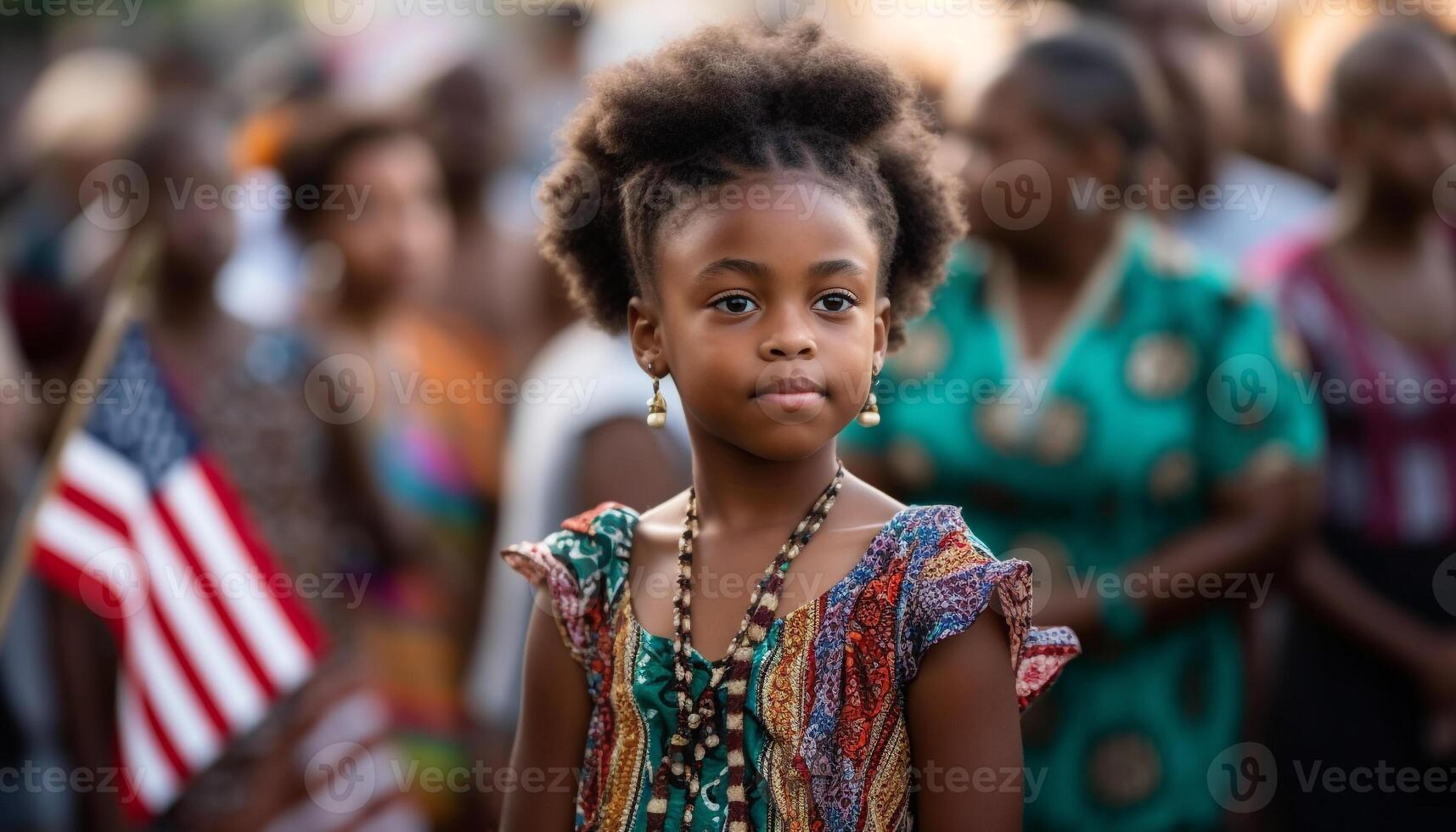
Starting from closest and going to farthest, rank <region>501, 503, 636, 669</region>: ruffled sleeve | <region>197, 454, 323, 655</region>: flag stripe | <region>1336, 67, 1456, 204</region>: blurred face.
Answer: <region>501, 503, 636, 669</region>: ruffled sleeve, <region>197, 454, 323, 655</region>: flag stripe, <region>1336, 67, 1456, 204</region>: blurred face

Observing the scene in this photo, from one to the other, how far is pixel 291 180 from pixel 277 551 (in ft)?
4.92

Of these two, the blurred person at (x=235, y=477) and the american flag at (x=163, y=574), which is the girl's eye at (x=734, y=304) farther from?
the blurred person at (x=235, y=477)

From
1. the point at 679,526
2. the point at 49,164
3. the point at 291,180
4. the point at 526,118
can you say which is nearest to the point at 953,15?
the point at 526,118

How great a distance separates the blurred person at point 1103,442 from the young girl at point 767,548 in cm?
148

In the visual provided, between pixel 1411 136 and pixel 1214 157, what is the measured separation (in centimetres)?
107

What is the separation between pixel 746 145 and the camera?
2.45 metres

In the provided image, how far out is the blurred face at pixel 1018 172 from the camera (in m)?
4.21

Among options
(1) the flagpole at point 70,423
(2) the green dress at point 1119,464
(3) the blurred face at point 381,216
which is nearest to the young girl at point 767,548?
(2) the green dress at point 1119,464

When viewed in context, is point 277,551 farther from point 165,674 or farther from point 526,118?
point 526,118

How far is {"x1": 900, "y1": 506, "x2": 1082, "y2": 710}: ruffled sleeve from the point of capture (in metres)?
2.31

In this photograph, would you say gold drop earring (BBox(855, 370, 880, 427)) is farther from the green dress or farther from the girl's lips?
the green dress

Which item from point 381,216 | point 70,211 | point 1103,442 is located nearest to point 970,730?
point 1103,442

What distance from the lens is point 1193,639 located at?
4098mm

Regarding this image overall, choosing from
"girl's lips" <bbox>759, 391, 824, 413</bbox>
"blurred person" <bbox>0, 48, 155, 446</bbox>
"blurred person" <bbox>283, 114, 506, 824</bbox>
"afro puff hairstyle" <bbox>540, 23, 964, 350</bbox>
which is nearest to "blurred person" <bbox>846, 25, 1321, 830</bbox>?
"afro puff hairstyle" <bbox>540, 23, 964, 350</bbox>
